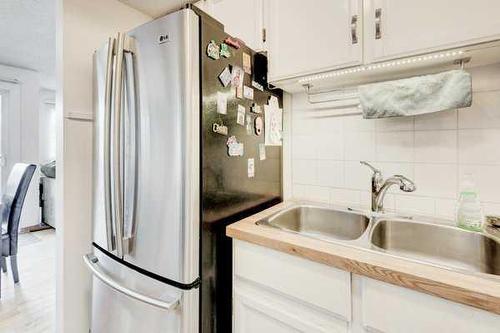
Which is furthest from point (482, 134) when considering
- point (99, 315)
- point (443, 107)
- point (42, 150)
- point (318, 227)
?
point (42, 150)

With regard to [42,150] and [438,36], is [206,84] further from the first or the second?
[42,150]

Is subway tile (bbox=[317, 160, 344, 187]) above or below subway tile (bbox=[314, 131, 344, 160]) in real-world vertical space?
below

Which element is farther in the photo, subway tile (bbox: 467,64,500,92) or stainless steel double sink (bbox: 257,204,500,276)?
subway tile (bbox: 467,64,500,92)

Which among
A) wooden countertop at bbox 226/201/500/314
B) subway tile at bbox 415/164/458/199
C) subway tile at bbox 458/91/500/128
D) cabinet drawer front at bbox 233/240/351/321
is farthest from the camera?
subway tile at bbox 415/164/458/199

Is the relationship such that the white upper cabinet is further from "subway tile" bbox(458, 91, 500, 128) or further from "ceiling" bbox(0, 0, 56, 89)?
"ceiling" bbox(0, 0, 56, 89)

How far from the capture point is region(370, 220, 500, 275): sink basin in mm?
962

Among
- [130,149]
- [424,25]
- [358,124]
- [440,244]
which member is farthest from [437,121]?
[130,149]

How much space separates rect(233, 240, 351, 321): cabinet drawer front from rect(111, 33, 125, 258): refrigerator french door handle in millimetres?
520

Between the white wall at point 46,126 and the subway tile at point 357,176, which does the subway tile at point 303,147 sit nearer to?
the subway tile at point 357,176

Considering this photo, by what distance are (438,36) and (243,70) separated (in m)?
0.82

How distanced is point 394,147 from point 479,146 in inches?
13.1

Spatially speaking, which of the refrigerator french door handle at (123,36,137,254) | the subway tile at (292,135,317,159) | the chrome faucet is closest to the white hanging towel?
the chrome faucet

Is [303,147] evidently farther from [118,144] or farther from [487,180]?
[118,144]

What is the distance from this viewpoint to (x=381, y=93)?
118 cm
